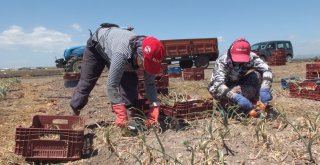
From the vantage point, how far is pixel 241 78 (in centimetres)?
555

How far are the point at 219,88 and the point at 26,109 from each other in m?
4.28

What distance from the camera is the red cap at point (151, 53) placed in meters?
4.04

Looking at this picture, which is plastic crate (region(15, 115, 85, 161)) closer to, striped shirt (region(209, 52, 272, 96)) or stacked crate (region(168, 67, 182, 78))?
striped shirt (region(209, 52, 272, 96))

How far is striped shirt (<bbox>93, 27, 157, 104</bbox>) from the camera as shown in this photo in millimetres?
4160

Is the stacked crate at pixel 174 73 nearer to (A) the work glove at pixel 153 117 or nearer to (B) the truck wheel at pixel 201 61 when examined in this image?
(B) the truck wheel at pixel 201 61

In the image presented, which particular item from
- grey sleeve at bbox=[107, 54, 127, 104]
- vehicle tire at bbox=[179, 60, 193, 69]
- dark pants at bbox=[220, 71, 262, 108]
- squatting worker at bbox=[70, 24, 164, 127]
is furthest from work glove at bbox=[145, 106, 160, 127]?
vehicle tire at bbox=[179, 60, 193, 69]

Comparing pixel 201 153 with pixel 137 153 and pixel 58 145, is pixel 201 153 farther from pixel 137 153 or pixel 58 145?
pixel 58 145

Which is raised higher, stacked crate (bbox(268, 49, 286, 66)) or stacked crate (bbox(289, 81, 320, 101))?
stacked crate (bbox(268, 49, 286, 66))

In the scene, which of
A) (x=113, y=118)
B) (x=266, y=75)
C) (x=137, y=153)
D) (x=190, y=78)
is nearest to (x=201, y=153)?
(x=137, y=153)

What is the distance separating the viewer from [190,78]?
1355cm

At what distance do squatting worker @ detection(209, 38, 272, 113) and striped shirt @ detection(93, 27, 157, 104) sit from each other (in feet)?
3.14

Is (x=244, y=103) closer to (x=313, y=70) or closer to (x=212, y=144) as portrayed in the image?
(x=212, y=144)

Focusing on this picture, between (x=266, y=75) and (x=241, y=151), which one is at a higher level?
(x=266, y=75)

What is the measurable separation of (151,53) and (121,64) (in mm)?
359
